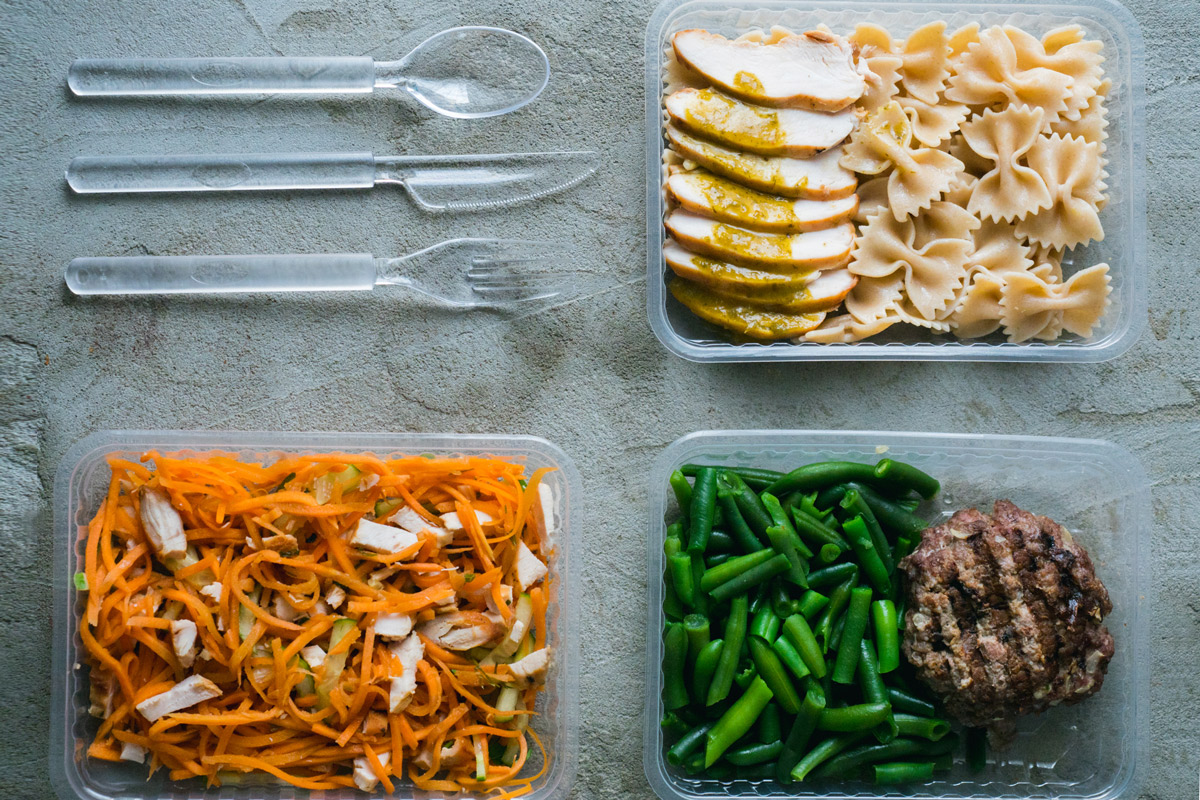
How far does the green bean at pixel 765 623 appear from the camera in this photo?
2074mm

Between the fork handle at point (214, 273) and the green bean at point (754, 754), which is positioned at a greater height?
the fork handle at point (214, 273)

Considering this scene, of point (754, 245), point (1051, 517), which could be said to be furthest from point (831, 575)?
point (754, 245)

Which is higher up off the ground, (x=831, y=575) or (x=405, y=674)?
(x=831, y=575)

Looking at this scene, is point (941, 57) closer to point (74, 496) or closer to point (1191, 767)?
point (1191, 767)

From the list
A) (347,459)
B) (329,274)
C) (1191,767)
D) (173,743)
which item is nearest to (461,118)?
(329,274)

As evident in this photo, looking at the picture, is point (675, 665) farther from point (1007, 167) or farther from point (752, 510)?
point (1007, 167)

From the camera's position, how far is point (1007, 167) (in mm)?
2273

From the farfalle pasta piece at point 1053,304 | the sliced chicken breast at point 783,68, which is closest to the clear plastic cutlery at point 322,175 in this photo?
the sliced chicken breast at point 783,68

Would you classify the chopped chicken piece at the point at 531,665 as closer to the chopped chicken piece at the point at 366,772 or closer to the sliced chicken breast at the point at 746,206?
the chopped chicken piece at the point at 366,772

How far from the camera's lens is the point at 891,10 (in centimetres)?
233

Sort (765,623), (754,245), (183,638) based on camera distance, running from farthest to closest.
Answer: (754,245) < (765,623) < (183,638)

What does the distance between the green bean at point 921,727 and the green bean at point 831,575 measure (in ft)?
1.12

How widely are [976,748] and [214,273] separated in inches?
88.2

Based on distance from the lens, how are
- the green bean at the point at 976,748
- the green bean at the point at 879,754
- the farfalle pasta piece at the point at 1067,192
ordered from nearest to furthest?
1. the green bean at the point at 879,754
2. the green bean at the point at 976,748
3. the farfalle pasta piece at the point at 1067,192
